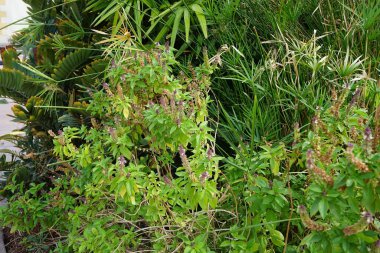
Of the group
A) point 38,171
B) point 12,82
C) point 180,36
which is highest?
point 180,36

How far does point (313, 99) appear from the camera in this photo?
7.02 ft

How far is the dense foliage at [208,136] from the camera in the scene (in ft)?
4.52

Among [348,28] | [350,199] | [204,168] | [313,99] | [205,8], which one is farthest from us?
[205,8]

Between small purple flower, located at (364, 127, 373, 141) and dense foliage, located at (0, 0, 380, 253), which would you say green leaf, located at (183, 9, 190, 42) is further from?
small purple flower, located at (364, 127, 373, 141)

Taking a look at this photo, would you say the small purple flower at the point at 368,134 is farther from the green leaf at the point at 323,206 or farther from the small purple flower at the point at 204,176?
the small purple flower at the point at 204,176

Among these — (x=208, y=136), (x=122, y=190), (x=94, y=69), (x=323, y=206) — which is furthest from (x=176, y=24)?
(x=323, y=206)

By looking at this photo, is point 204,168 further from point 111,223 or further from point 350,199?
point 111,223

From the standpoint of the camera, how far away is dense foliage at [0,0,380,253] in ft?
4.52

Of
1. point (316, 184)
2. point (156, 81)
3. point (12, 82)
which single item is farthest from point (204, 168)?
point (12, 82)

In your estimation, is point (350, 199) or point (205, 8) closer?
point (350, 199)

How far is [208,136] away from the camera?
5.48ft

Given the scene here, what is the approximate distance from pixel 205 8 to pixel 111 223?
1438 mm

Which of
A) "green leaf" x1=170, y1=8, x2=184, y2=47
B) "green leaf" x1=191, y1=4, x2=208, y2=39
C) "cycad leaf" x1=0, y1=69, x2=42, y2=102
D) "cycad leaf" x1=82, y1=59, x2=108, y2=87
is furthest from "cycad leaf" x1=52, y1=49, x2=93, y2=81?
"green leaf" x1=191, y1=4, x2=208, y2=39

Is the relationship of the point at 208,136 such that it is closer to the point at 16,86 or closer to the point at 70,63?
the point at 70,63
